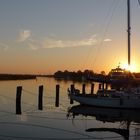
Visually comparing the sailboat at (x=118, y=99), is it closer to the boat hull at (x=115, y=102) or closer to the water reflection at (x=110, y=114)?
the boat hull at (x=115, y=102)

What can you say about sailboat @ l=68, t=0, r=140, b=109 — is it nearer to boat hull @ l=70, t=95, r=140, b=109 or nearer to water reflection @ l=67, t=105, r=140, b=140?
boat hull @ l=70, t=95, r=140, b=109

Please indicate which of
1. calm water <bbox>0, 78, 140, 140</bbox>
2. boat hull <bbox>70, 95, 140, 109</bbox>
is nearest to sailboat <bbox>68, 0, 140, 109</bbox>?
boat hull <bbox>70, 95, 140, 109</bbox>

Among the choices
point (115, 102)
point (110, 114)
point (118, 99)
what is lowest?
point (110, 114)

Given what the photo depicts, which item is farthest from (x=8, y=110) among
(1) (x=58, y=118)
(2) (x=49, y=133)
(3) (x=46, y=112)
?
(2) (x=49, y=133)

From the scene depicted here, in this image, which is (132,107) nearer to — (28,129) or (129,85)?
(129,85)

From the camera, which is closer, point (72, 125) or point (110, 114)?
point (72, 125)

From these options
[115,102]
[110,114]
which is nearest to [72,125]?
[110,114]

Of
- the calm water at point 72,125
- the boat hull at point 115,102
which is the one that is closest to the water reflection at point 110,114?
the calm water at point 72,125

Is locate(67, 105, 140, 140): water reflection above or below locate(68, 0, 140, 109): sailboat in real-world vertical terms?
below

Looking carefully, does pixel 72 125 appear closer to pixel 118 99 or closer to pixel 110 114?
pixel 110 114

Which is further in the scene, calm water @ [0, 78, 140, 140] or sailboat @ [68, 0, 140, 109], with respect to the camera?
sailboat @ [68, 0, 140, 109]

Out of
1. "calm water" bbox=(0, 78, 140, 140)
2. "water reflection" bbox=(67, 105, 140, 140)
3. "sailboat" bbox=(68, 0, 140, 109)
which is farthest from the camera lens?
"sailboat" bbox=(68, 0, 140, 109)

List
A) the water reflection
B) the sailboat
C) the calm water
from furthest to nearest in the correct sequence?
1. the sailboat
2. the water reflection
3. the calm water

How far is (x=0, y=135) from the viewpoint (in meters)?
25.4
